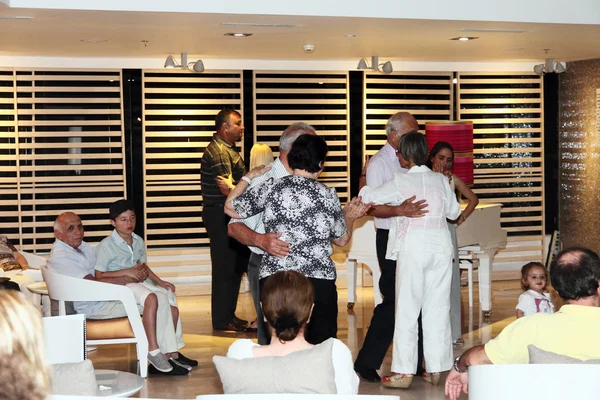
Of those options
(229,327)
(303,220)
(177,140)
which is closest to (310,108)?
(177,140)

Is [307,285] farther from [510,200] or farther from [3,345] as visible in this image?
[510,200]

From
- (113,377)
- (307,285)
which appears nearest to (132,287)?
(113,377)

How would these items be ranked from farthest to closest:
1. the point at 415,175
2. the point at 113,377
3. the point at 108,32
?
the point at 108,32, the point at 415,175, the point at 113,377

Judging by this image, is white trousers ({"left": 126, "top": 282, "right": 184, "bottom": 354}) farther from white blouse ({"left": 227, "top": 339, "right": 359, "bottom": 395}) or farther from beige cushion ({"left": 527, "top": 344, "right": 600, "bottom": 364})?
beige cushion ({"left": 527, "top": 344, "right": 600, "bottom": 364})

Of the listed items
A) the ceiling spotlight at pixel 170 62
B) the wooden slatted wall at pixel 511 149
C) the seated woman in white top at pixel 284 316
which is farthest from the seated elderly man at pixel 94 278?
the wooden slatted wall at pixel 511 149

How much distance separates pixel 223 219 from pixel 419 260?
273cm

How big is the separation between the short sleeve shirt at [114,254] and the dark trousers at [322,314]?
75.0 inches

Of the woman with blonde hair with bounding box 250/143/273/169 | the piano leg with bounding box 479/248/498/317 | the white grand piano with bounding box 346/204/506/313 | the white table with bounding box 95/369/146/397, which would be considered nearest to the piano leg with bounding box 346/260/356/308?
the white grand piano with bounding box 346/204/506/313

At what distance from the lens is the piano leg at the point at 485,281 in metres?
8.62

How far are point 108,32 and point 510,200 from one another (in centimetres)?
547

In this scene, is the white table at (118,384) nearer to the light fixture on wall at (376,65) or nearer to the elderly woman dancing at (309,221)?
the elderly woman dancing at (309,221)

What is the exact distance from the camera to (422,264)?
225 inches

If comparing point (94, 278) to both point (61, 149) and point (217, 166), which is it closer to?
point (217, 166)

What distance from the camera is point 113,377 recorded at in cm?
449
